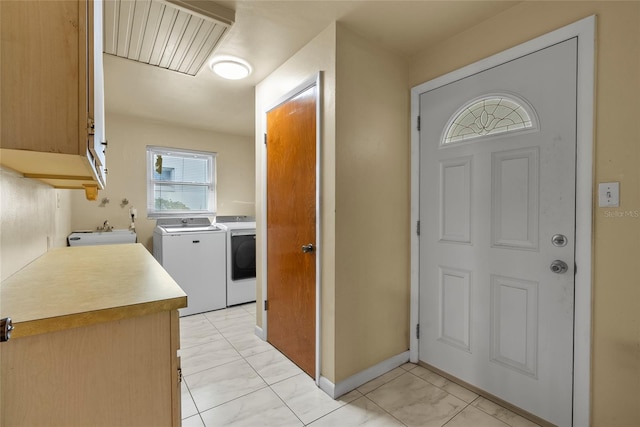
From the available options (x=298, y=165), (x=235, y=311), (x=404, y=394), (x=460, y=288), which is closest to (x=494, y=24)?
(x=298, y=165)

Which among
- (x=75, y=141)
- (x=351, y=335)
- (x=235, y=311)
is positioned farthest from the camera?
(x=235, y=311)

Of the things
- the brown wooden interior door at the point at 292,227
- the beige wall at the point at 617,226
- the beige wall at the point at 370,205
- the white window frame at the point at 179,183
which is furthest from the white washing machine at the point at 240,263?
the beige wall at the point at 617,226

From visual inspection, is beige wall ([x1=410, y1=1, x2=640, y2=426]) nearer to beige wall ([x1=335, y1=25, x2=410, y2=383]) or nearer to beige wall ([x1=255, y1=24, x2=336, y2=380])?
beige wall ([x1=335, y1=25, x2=410, y2=383])

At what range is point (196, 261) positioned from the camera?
10.9 feet

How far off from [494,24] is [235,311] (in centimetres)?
348

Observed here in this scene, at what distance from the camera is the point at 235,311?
342 centimetres

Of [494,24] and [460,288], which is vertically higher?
[494,24]

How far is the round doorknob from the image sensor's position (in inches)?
59.3

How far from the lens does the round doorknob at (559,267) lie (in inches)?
59.3

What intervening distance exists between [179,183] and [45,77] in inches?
138

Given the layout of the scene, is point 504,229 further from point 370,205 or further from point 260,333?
point 260,333

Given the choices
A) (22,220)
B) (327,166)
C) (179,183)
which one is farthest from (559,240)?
(179,183)

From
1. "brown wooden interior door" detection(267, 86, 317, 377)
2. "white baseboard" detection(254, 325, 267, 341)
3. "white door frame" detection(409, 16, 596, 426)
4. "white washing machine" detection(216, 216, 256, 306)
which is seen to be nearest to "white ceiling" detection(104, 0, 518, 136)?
"brown wooden interior door" detection(267, 86, 317, 377)

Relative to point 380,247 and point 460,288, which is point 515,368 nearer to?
point 460,288
